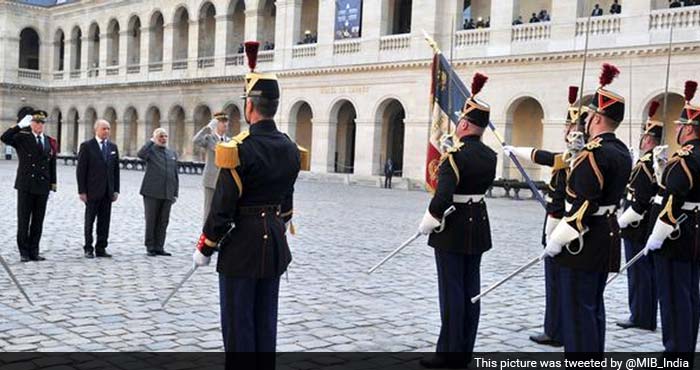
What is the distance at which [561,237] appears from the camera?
526cm

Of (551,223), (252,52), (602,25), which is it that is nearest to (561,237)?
(551,223)

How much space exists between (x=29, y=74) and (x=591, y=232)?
182 ft

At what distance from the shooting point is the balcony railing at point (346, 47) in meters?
34.4

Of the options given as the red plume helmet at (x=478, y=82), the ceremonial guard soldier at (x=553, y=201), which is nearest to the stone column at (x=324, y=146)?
the ceremonial guard soldier at (x=553, y=201)

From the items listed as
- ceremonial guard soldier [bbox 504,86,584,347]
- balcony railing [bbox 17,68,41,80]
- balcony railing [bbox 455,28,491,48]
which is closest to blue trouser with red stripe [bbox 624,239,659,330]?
ceremonial guard soldier [bbox 504,86,584,347]

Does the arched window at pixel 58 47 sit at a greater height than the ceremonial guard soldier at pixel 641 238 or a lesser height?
greater

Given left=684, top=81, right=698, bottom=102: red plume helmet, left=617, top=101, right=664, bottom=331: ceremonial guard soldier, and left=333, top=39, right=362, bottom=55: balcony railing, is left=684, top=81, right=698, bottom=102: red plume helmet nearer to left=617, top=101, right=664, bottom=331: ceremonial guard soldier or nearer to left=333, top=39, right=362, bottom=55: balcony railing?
left=617, top=101, right=664, bottom=331: ceremonial guard soldier

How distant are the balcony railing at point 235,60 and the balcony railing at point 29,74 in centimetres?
2081

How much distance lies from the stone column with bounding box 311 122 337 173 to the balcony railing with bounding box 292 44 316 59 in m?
3.19

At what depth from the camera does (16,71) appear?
54062 millimetres

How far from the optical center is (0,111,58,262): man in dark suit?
10102 mm

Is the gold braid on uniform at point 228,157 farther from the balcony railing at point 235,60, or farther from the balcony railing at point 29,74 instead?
the balcony railing at point 29,74

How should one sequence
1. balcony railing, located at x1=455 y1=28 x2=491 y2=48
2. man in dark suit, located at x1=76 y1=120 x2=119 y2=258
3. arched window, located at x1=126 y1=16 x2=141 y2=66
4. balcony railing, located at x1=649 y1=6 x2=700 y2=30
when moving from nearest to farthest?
man in dark suit, located at x1=76 y1=120 x2=119 y2=258 < balcony railing, located at x1=649 y1=6 x2=700 y2=30 < balcony railing, located at x1=455 y1=28 x2=491 y2=48 < arched window, located at x1=126 y1=16 x2=141 y2=66

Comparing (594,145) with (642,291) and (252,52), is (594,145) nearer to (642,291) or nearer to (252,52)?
(252,52)
